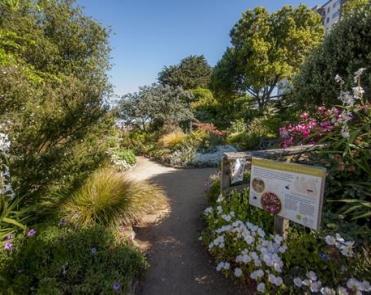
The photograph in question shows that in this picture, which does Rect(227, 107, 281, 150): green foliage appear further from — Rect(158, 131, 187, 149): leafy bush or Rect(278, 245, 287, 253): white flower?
Rect(278, 245, 287, 253): white flower

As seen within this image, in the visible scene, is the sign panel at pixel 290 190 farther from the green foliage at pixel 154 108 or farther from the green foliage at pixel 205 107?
the green foliage at pixel 205 107

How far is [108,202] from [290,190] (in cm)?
231

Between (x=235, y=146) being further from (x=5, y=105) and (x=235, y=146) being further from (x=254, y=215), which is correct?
(x=5, y=105)

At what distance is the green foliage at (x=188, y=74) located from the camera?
24953 mm

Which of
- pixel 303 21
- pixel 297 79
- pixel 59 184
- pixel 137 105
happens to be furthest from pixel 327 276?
pixel 303 21

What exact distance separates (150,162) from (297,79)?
520cm

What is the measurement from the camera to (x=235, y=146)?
8.43 m

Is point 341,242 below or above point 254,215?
above

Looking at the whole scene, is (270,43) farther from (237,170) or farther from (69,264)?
(69,264)

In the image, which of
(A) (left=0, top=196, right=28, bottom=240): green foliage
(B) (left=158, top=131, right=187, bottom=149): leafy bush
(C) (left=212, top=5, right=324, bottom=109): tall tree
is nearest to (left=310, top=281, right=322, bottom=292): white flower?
(A) (left=0, top=196, right=28, bottom=240): green foliage

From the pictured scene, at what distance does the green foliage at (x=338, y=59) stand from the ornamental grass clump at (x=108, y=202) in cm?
354

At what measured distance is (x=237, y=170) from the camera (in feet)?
10.5

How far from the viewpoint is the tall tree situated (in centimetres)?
1312

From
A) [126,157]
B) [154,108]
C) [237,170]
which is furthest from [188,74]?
[237,170]
